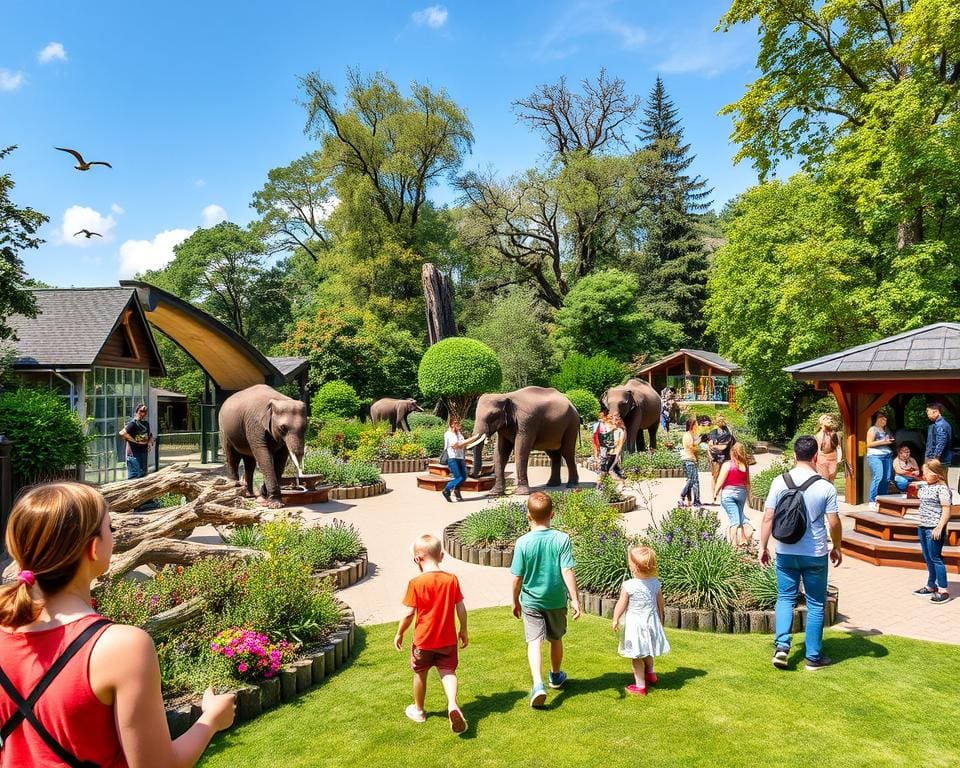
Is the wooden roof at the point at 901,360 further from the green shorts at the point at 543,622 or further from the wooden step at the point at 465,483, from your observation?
the green shorts at the point at 543,622

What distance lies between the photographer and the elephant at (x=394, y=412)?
23.7 metres

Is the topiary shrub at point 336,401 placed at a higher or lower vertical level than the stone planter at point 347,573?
higher

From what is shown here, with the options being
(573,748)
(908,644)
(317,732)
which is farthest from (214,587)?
(908,644)

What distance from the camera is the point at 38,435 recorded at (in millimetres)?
10070

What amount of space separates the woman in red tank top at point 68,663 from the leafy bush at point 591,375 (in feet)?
103

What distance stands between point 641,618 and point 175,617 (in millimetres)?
3588

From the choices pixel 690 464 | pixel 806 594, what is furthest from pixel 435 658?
pixel 690 464

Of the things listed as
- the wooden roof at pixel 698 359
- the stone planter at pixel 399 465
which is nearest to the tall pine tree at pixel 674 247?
the wooden roof at pixel 698 359

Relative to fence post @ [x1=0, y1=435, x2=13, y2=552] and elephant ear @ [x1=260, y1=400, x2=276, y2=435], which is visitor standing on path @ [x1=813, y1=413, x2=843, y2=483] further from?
fence post @ [x1=0, y1=435, x2=13, y2=552]

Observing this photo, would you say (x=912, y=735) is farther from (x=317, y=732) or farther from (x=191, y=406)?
(x=191, y=406)

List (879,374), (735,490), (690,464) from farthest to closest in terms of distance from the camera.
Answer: (690,464)
(879,374)
(735,490)

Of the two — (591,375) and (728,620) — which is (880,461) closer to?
(728,620)

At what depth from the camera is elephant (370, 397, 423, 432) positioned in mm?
23656

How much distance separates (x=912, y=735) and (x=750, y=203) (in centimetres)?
2201
